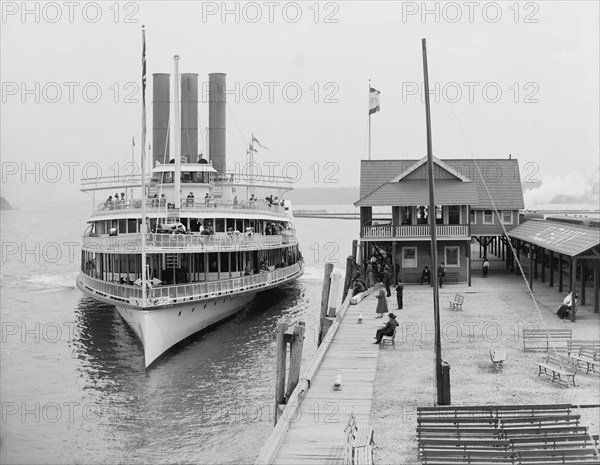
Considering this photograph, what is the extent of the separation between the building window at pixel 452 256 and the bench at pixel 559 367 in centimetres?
1851

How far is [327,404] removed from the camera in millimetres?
16562

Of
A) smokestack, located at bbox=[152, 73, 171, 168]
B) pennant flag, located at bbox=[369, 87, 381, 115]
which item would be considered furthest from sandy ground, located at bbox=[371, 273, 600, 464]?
smokestack, located at bbox=[152, 73, 171, 168]

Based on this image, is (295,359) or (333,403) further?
(295,359)

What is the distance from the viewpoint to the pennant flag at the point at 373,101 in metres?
46.0

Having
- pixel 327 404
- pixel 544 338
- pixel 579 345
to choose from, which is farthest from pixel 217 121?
pixel 327 404

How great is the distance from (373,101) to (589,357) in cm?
2908

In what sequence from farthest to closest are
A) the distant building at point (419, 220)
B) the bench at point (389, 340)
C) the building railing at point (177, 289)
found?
the distant building at point (419, 220) → the building railing at point (177, 289) → the bench at point (389, 340)

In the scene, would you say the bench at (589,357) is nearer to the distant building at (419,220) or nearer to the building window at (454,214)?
the distant building at (419,220)

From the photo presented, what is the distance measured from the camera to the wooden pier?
13578 mm

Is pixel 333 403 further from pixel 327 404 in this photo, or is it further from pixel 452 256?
pixel 452 256

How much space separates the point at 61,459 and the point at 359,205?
24.9m

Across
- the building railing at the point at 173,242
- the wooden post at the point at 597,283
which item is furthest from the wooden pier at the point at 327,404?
the building railing at the point at 173,242

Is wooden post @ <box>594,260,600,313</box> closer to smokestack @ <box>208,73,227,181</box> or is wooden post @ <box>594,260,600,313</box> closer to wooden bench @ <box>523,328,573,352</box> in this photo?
wooden bench @ <box>523,328,573,352</box>

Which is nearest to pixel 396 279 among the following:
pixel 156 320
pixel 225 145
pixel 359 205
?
pixel 359 205
